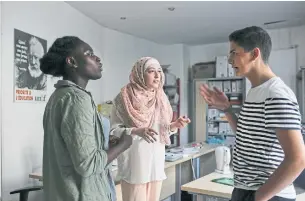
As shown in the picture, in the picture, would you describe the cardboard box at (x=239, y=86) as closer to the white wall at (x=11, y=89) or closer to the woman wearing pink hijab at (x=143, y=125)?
the white wall at (x=11, y=89)

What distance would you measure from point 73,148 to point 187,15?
3.25 meters

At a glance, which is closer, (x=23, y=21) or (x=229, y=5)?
(x=23, y=21)

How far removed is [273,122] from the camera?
0.92 metres

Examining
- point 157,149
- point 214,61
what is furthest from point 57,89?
point 214,61

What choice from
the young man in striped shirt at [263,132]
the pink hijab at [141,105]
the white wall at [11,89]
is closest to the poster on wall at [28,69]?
the white wall at [11,89]

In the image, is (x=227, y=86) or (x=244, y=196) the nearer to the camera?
(x=244, y=196)

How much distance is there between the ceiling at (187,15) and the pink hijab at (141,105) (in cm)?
171

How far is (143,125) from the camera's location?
1871 millimetres

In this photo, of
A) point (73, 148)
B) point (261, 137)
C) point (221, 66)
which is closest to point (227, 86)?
point (221, 66)

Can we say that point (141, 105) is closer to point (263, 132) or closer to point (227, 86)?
point (263, 132)

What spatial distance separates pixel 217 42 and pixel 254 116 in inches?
189

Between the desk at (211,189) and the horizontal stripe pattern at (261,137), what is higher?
the horizontal stripe pattern at (261,137)

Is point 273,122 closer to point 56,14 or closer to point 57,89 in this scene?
point 57,89

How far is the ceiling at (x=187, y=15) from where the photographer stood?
3.47 meters
